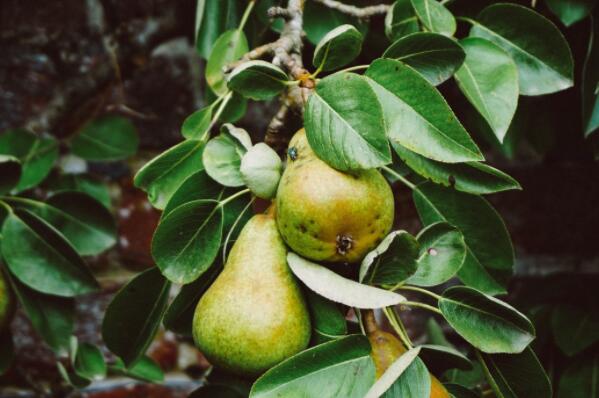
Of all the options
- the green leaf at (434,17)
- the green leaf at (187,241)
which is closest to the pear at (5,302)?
the green leaf at (187,241)

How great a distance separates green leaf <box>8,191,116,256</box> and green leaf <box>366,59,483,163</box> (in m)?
0.40

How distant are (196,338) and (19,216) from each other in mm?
310

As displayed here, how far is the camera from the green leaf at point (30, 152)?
747 mm

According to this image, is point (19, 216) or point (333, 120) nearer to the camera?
point (333, 120)

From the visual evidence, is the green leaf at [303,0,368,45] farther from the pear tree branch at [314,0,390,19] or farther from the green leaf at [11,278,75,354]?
the green leaf at [11,278,75,354]

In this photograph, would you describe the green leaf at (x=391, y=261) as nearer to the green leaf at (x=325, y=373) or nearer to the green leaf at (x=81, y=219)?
the green leaf at (x=325, y=373)

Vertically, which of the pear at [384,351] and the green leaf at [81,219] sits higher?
the pear at [384,351]

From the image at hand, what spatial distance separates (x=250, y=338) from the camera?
414 mm

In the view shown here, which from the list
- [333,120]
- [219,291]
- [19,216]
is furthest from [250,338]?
[19,216]

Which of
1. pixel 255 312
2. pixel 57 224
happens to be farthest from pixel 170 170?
pixel 57 224

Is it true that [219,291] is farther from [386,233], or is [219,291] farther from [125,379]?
[125,379]

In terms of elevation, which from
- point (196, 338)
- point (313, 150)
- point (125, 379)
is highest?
point (313, 150)

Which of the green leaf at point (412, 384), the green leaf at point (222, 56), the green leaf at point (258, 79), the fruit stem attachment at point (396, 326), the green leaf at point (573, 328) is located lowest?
the green leaf at point (573, 328)

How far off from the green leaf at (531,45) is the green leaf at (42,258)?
0.46m
